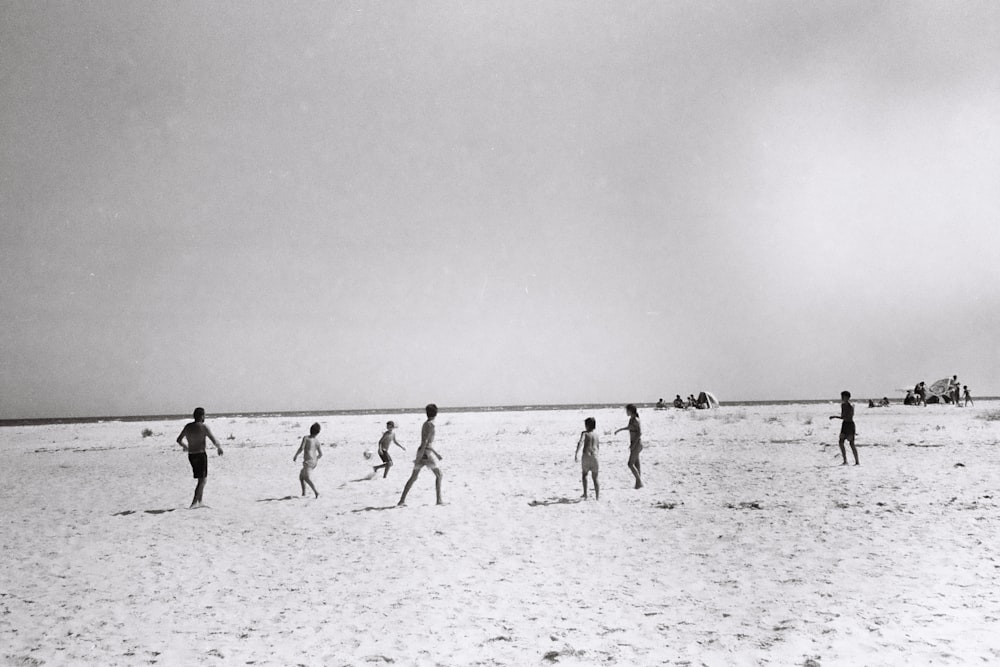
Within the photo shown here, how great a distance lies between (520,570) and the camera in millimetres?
7430

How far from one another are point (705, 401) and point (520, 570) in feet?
161

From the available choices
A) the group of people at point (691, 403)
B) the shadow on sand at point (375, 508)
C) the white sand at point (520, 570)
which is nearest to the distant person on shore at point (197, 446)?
the white sand at point (520, 570)

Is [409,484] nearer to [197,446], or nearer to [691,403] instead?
[197,446]

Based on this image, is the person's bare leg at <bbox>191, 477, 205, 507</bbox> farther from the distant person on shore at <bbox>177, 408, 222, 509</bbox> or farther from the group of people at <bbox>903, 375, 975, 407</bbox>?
the group of people at <bbox>903, 375, 975, 407</bbox>

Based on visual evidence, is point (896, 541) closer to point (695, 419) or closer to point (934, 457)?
A: point (934, 457)

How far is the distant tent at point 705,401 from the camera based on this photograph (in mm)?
52341

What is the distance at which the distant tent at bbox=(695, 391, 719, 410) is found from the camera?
5234 centimetres

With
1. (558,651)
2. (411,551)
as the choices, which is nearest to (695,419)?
(411,551)

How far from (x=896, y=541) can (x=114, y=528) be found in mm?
12237

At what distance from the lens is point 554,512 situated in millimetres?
10742

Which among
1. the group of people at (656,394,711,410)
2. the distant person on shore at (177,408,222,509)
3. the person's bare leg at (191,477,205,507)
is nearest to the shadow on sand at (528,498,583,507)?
the distant person on shore at (177,408,222,509)

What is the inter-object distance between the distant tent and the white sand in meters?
38.1

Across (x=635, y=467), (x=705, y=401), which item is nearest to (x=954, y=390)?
(x=705, y=401)

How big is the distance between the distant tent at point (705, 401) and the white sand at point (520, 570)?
38.1 metres
